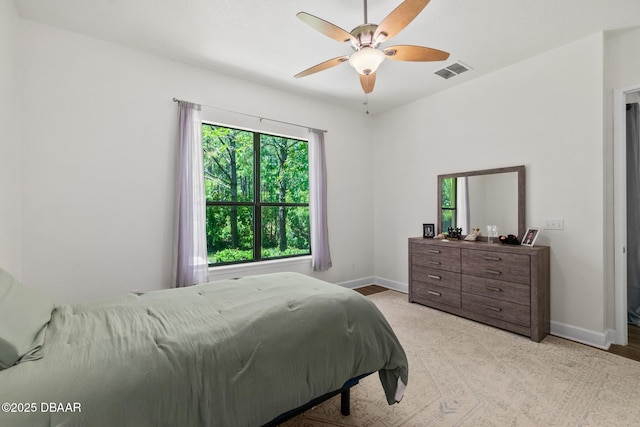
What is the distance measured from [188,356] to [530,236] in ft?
10.9

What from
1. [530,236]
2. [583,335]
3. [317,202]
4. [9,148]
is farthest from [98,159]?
[583,335]

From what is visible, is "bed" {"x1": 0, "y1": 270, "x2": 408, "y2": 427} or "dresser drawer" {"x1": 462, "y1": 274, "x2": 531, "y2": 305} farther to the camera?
"dresser drawer" {"x1": 462, "y1": 274, "x2": 531, "y2": 305}

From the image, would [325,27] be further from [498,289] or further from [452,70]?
[498,289]

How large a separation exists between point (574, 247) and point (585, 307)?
57 cm

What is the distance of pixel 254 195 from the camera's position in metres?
3.84

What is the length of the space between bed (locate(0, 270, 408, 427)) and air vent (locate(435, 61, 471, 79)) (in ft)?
9.68

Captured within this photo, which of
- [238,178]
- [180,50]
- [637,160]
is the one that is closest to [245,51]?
[180,50]

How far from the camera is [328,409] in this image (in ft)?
5.96

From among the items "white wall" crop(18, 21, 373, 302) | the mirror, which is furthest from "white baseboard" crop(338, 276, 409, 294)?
"white wall" crop(18, 21, 373, 302)

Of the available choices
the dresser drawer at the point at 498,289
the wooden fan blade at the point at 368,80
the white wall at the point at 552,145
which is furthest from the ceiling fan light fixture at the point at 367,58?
the dresser drawer at the point at 498,289

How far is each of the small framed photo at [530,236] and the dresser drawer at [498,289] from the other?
1.56ft

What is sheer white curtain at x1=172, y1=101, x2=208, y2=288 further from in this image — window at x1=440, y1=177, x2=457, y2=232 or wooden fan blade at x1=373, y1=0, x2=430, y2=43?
window at x1=440, y1=177, x2=457, y2=232

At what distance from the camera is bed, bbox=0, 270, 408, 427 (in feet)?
3.07

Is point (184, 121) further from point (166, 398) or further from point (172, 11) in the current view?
point (166, 398)
